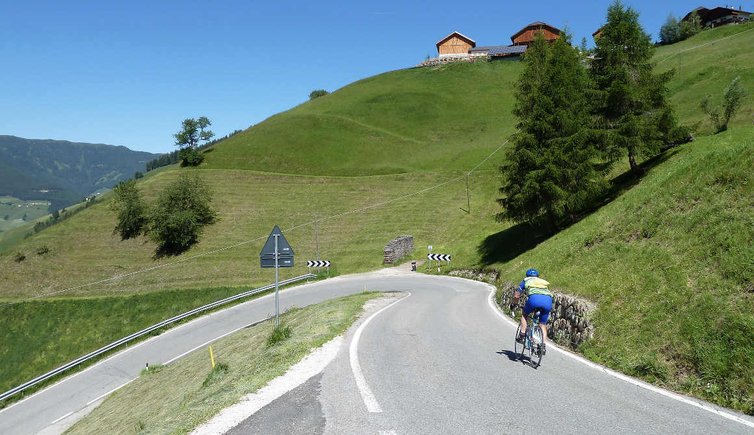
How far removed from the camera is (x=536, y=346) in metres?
9.30

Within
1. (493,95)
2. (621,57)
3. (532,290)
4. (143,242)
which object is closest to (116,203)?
(143,242)

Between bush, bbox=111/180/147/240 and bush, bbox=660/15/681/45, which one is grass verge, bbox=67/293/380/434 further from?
bush, bbox=660/15/681/45

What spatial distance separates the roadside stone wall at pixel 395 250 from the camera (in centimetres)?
4631

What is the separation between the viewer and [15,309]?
139 ft

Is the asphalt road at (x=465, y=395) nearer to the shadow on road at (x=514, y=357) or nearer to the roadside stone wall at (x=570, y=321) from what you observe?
the shadow on road at (x=514, y=357)

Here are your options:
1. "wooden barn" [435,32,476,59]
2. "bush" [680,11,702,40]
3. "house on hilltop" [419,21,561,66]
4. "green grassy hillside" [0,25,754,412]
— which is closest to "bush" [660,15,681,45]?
"bush" [680,11,702,40]

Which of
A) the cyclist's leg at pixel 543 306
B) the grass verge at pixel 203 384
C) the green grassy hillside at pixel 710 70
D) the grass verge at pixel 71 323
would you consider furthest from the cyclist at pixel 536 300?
the green grassy hillside at pixel 710 70

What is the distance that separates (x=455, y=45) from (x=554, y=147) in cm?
11719

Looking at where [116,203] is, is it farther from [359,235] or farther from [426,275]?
[426,275]

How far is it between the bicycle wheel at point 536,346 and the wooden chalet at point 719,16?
139 meters

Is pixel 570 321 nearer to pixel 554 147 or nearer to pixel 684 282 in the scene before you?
pixel 684 282

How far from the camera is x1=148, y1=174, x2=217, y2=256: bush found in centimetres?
5488

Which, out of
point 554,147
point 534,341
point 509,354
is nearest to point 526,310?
point 534,341

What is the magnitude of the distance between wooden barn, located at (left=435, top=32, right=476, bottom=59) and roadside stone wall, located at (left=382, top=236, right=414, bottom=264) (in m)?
105
